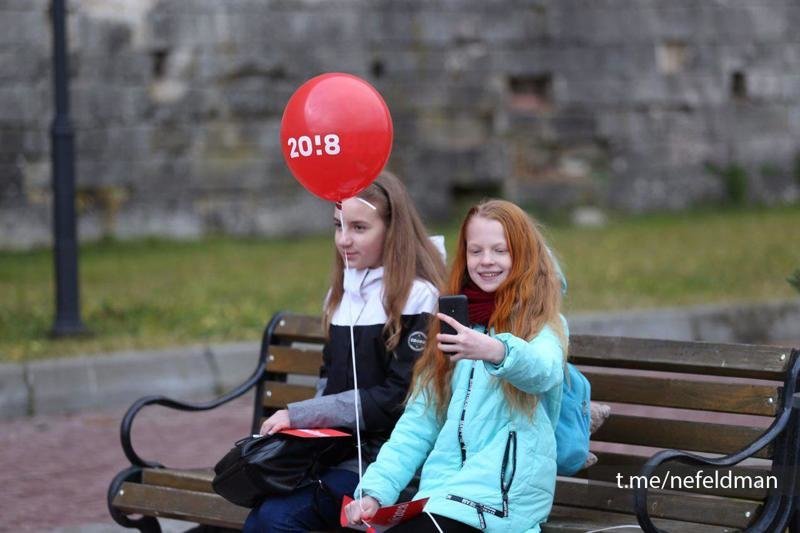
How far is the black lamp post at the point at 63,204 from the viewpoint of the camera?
27.0ft

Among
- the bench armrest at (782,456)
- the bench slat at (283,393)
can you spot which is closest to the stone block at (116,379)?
the bench slat at (283,393)

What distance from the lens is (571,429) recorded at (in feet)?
12.3

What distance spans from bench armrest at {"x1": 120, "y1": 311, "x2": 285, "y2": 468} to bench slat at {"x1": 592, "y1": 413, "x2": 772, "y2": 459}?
48.3 inches

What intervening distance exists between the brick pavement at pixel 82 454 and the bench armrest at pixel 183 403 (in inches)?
31.8

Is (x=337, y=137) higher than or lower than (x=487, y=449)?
higher

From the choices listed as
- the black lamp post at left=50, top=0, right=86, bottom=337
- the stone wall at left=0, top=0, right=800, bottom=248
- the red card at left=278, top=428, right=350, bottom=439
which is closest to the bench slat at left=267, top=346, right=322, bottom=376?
the red card at left=278, top=428, right=350, bottom=439

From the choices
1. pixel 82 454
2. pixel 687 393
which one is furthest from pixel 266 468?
pixel 82 454

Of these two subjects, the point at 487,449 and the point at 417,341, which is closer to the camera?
the point at 487,449

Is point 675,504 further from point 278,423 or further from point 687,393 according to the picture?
point 278,423

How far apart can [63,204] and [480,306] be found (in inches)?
201

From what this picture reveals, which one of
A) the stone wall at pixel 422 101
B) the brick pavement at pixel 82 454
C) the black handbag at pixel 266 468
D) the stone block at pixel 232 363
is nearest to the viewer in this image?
the black handbag at pixel 266 468

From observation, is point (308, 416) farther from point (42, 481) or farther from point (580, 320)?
point (580, 320)

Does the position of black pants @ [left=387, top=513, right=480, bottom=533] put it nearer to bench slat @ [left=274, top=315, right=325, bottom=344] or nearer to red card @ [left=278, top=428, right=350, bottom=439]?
red card @ [left=278, top=428, right=350, bottom=439]

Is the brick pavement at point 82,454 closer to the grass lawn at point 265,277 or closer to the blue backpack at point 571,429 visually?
the grass lawn at point 265,277
